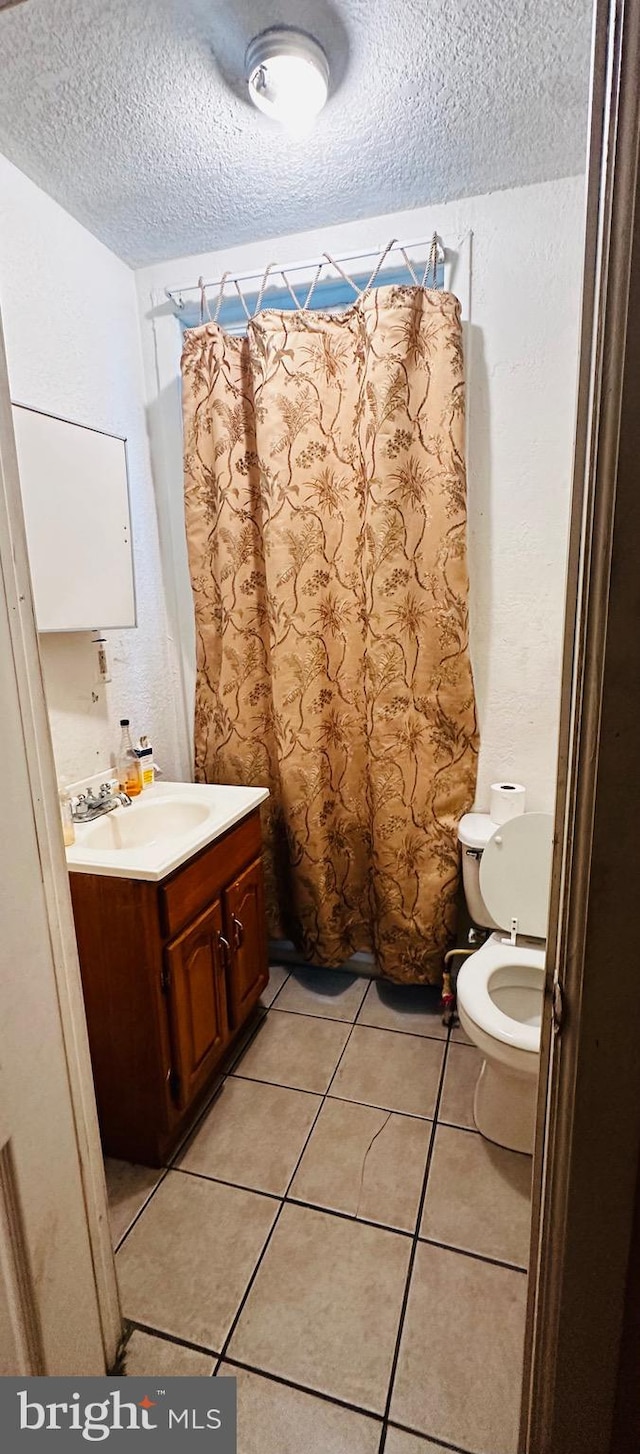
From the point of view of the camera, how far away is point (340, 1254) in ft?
4.14

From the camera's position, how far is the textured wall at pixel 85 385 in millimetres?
1531

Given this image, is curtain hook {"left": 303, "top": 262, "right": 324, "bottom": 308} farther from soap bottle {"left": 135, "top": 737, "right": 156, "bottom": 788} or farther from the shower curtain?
soap bottle {"left": 135, "top": 737, "right": 156, "bottom": 788}

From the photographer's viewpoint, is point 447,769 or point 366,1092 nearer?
point 366,1092

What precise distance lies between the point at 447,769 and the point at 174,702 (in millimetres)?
1042

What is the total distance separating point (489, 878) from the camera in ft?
5.64

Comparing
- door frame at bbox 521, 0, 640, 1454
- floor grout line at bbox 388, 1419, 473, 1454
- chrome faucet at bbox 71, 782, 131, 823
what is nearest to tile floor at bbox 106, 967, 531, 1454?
floor grout line at bbox 388, 1419, 473, 1454

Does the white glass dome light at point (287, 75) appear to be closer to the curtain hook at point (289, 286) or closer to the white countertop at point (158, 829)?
the curtain hook at point (289, 286)

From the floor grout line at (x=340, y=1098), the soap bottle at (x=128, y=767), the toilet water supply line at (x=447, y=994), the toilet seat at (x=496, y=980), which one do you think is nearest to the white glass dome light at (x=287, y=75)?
the soap bottle at (x=128, y=767)

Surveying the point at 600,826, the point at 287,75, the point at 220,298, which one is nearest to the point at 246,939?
the point at 600,826

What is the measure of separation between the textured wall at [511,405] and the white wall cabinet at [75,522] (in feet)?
1.88

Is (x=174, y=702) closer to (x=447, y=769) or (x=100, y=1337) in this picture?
(x=447, y=769)

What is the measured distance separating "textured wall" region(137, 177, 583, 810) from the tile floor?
988 millimetres

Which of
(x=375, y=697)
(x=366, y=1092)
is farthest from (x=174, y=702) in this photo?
(x=366, y=1092)

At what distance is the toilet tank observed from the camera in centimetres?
181
